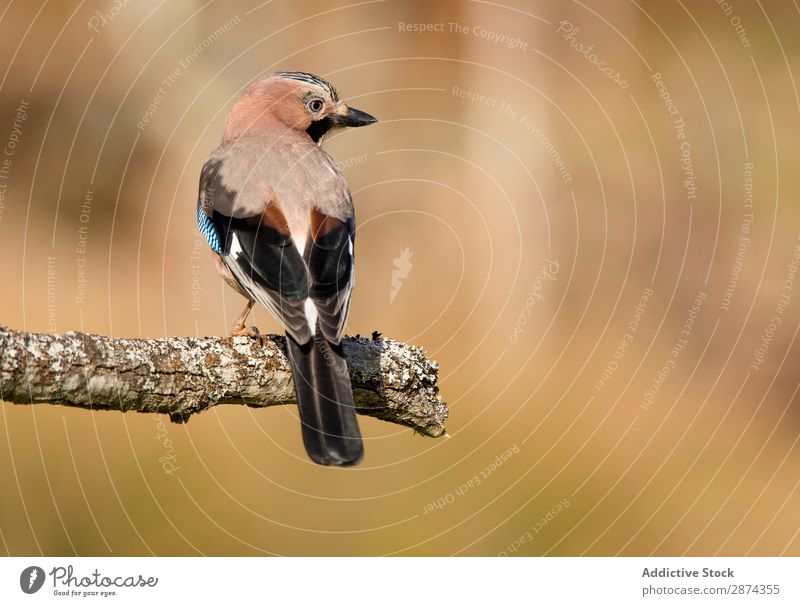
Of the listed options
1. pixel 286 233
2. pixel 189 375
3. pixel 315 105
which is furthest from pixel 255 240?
pixel 315 105

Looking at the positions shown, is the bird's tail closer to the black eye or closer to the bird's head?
the bird's head

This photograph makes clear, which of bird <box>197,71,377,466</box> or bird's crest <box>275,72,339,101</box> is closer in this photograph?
bird <box>197,71,377,466</box>

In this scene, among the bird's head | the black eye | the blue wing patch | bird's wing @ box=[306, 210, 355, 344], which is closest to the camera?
Answer: bird's wing @ box=[306, 210, 355, 344]

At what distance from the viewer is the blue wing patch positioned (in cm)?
540

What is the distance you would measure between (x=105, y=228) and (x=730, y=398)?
7.85m

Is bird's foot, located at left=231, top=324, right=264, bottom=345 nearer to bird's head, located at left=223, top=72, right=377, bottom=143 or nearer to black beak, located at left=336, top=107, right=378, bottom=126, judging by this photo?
bird's head, located at left=223, top=72, right=377, bottom=143

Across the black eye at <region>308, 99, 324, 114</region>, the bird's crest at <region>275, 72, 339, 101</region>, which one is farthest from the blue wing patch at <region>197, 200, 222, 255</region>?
the bird's crest at <region>275, 72, 339, 101</region>

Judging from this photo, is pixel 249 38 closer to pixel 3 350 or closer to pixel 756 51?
pixel 756 51

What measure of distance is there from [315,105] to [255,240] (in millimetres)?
1815

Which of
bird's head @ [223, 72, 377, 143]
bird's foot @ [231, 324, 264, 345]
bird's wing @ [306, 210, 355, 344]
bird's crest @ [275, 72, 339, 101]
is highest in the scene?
bird's crest @ [275, 72, 339, 101]

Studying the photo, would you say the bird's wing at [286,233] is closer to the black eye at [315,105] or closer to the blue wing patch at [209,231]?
the blue wing patch at [209,231]

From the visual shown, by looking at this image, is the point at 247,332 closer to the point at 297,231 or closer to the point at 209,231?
the point at 297,231

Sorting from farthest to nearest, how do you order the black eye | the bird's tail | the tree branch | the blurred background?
1. the blurred background
2. the black eye
3. the bird's tail
4. the tree branch

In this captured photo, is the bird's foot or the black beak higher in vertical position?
the black beak
